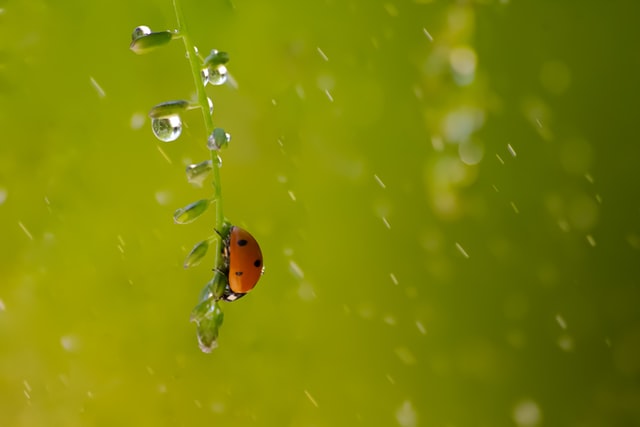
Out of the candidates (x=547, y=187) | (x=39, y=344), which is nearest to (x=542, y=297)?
(x=547, y=187)

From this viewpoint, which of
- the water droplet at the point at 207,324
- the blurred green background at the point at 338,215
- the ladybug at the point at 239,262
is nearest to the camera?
the water droplet at the point at 207,324

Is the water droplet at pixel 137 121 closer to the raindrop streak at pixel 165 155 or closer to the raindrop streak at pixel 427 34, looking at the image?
the raindrop streak at pixel 165 155

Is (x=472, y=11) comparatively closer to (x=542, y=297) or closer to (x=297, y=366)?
(x=542, y=297)

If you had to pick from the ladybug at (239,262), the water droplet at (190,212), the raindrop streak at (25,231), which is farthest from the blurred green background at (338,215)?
the water droplet at (190,212)

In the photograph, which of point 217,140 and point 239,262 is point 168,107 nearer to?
point 217,140

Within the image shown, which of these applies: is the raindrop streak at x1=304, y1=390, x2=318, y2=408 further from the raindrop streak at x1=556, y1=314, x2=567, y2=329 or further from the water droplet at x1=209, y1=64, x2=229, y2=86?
the water droplet at x1=209, y1=64, x2=229, y2=86
